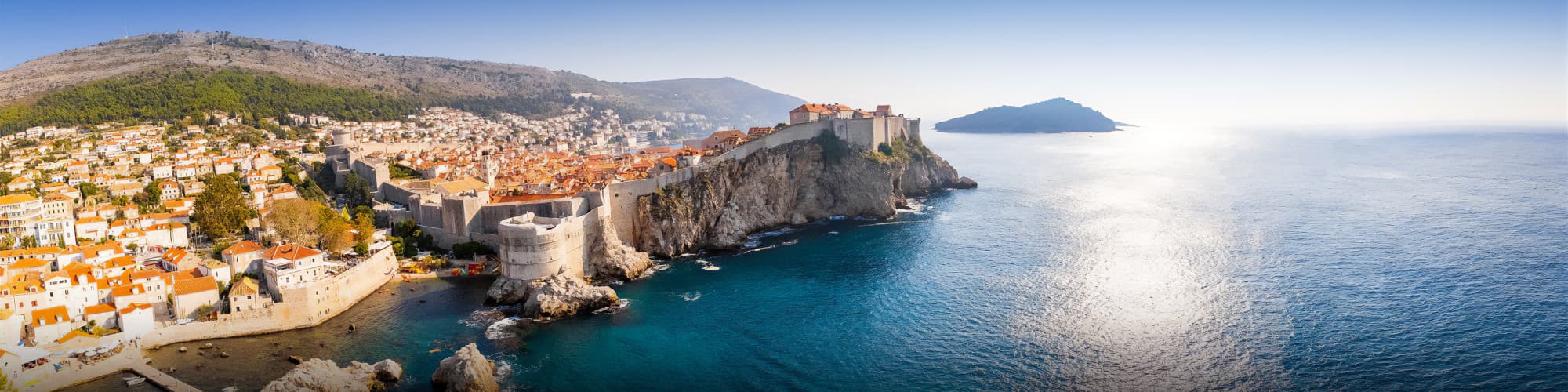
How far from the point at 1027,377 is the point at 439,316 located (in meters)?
14.7

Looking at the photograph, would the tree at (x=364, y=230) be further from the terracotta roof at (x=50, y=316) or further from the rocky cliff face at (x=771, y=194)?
the rocky cliff face at (x=771, y=194)

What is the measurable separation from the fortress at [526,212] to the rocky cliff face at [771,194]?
0.51 m

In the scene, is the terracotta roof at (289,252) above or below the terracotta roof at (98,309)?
above

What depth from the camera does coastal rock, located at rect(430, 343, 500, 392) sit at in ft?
50.8

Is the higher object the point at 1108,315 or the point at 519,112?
the point at 519,112

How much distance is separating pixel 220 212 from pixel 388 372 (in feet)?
46.7

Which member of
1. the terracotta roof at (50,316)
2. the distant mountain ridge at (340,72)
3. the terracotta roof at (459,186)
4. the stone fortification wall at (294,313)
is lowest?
the stone fortification wall at (294,313)

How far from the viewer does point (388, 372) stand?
54.3 feet

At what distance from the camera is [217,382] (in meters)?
16.2

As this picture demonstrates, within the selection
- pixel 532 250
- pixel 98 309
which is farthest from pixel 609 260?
pixel 98 309

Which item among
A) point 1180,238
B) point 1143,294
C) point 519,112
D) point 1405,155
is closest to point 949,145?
point 1405,155

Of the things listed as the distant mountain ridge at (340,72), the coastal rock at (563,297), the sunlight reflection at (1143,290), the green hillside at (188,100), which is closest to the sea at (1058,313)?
the sunlight reflection at (1143,290)

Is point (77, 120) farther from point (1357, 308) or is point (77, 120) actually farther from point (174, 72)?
point (1357, 308)

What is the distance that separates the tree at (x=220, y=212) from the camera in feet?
84.6
